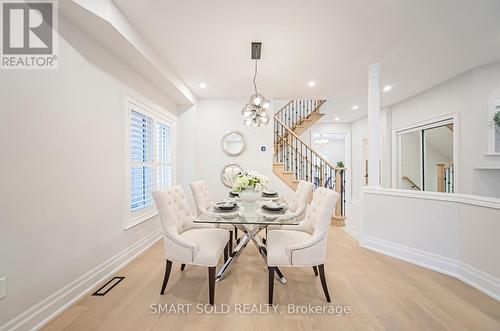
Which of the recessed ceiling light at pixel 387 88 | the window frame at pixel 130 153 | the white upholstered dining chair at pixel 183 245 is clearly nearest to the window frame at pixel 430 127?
the recessed ceiling light at pixel 387 88

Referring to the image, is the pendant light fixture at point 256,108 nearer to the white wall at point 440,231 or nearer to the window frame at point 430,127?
the white wall at point 440,231

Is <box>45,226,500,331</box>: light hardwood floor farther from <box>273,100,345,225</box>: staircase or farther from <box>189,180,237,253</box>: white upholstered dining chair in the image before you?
<box>273,100,345,225</box>: staircase

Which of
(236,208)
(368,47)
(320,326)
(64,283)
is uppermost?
(368,47)

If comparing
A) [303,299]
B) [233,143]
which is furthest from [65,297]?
[233,143]

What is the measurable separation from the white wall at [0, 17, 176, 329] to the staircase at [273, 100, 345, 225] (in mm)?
3128

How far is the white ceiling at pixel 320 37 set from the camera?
1.91m

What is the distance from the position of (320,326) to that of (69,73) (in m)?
3.04

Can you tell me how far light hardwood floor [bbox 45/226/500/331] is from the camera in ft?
5.21

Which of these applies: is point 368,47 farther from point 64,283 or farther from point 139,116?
point 64,283

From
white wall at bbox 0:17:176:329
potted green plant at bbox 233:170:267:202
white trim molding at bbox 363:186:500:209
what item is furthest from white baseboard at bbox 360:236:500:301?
white wall at bbox 0:17:176:329

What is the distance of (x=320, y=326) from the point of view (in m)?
1.58

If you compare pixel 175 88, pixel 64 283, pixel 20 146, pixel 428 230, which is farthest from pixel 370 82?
pixel 64 283

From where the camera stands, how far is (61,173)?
1.74 metres

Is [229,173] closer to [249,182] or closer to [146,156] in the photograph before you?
[146,156]
